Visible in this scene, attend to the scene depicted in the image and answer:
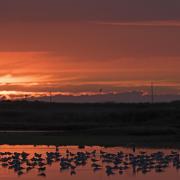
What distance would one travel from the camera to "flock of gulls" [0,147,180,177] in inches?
1470

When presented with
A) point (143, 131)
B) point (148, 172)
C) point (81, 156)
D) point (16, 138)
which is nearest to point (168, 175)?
point (148, 172)

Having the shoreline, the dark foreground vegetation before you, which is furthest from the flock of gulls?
the dark foreground vegetation

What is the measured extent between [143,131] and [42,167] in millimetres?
23714

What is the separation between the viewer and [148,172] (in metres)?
37.2

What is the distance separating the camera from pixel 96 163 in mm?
39188

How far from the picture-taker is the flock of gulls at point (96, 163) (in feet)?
123

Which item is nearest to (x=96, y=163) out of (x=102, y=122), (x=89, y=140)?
(x=89, y=140)

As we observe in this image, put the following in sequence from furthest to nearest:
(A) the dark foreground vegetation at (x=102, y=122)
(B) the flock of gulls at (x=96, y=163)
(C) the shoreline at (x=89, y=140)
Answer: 1. (A) the dark foreground vegetation at (x=102, y=122)
2. (C) the shoreline at (x=89, y=140)
3. (B) the flock of gulls at (x=96, y=163)

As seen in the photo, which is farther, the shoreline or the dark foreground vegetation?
the dark foreground vegetation

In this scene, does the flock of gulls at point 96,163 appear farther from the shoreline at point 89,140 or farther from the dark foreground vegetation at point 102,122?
the dark foreground vegetation at point 102,122

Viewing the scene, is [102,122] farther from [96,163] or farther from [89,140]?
[96,163]

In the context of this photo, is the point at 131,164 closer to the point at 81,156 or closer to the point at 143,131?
the point at 81,156

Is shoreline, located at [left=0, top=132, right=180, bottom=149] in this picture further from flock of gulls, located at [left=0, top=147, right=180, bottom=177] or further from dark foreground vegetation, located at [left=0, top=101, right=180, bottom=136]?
flock of gulls, located at [left=0, top=147, right=180, bottom=177]

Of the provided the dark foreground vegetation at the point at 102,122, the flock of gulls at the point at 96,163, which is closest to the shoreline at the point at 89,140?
the dark foreground vegetation at the point at 102,122
